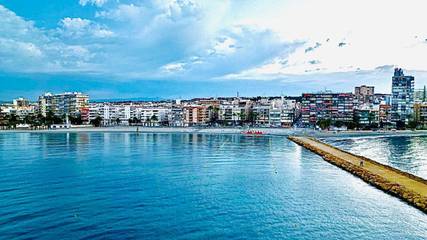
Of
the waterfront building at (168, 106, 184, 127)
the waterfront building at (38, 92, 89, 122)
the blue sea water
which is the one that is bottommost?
the blue sea water

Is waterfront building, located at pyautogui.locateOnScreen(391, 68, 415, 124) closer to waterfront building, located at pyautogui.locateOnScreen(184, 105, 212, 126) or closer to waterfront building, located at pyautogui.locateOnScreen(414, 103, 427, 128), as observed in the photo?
waterfront building, located at pyautogui.locateOnScreen(414, 103, 427, 128)

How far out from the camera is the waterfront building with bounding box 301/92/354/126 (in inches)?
4198

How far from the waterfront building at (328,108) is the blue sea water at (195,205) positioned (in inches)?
3184

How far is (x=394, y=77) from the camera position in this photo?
131m

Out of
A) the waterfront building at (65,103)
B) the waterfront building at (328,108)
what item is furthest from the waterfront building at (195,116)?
the waterfront building at (328,108)

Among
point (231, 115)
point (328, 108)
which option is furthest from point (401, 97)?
point (231, 115)

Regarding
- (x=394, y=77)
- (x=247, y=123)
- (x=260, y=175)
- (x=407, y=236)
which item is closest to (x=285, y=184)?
(x=260, y=175)

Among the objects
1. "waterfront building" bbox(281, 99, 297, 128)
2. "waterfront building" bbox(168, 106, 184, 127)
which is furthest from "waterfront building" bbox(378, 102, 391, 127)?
"waterfront building" bbox(168, 106, 184, 127)

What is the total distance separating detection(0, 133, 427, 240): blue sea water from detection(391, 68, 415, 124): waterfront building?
95.0m

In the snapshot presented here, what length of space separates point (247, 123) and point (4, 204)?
340 feet

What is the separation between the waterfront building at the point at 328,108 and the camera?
10662 centimetres

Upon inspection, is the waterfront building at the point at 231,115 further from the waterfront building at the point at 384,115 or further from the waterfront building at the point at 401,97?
the waterfront building at the point at 401,97

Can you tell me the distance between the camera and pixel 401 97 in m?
121

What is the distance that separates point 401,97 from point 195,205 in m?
118
